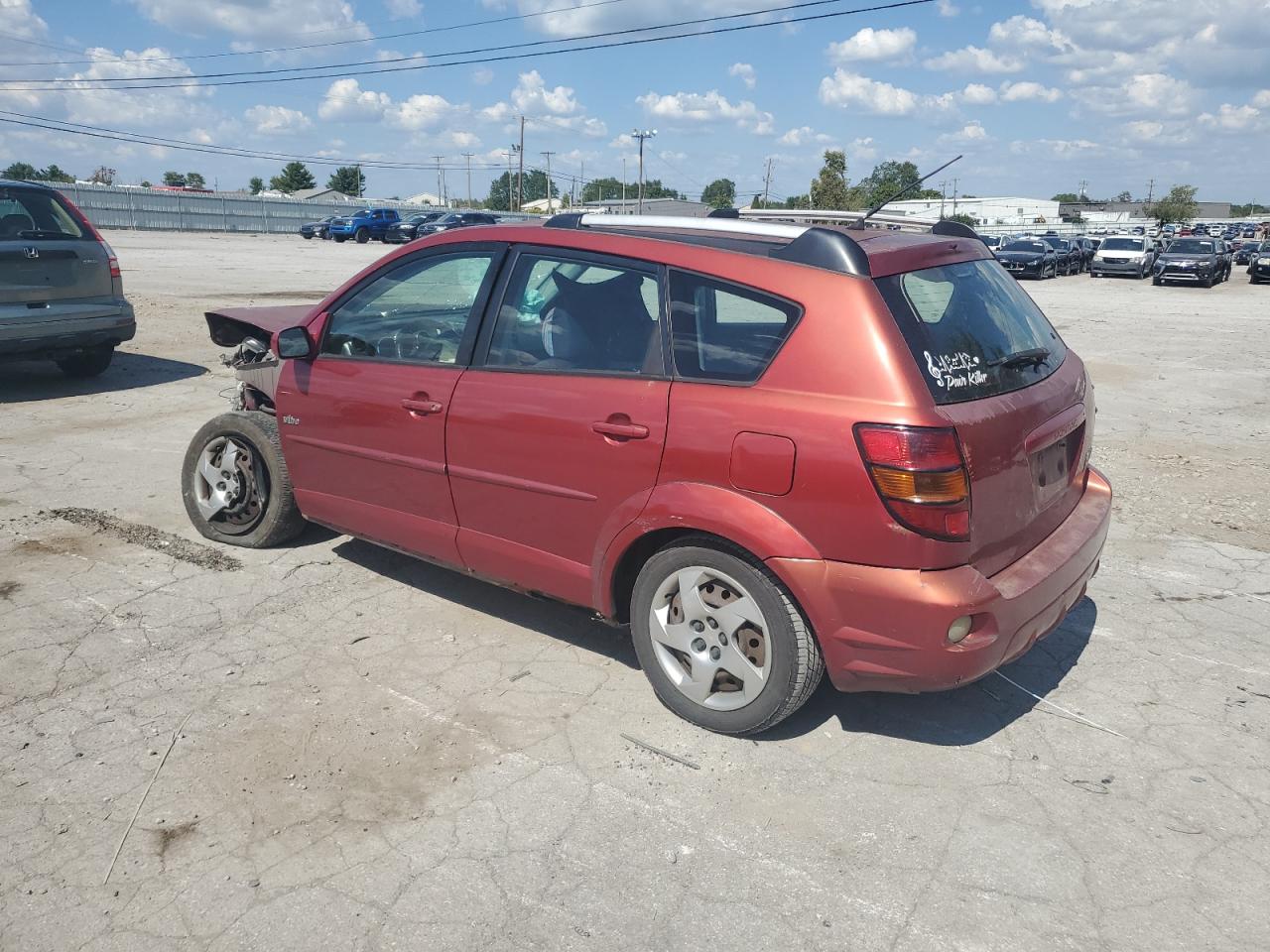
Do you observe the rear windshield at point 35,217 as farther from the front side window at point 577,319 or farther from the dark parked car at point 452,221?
the dark parked car at point 452,221

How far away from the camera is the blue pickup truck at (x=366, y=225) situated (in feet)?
152

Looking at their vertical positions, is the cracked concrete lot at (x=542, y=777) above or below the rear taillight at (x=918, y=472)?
below

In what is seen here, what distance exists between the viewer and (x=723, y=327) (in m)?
3.37

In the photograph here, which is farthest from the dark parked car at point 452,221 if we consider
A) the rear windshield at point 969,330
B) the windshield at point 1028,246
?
the rear windshield at point 969,330

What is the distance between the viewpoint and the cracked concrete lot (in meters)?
2.63

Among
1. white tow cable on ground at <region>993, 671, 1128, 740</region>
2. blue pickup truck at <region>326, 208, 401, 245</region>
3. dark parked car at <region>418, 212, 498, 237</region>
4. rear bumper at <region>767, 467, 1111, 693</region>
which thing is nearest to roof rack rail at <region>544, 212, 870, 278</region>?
rear bumper at <region>767, 467, 1111, 693</region>

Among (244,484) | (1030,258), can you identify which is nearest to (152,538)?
(244,484)

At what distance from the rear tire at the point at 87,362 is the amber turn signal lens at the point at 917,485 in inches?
352

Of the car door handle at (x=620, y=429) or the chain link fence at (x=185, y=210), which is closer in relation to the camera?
the car door handle at (x=620, y=429)

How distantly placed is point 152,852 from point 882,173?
387 ft

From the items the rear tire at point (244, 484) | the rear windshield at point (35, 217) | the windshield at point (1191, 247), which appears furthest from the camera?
the windshield at point (1191, 247)

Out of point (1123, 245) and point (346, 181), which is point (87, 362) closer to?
point (1123, 245)

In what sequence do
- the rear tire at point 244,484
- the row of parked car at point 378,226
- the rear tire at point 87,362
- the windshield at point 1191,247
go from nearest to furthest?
1. the rear tire at point 244,484
2. the rear tire at point 87,362
3. the windshield at point 1191,247
4. the row of parked car at point 378,226

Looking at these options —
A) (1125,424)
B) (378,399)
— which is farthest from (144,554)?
(1125,424)
